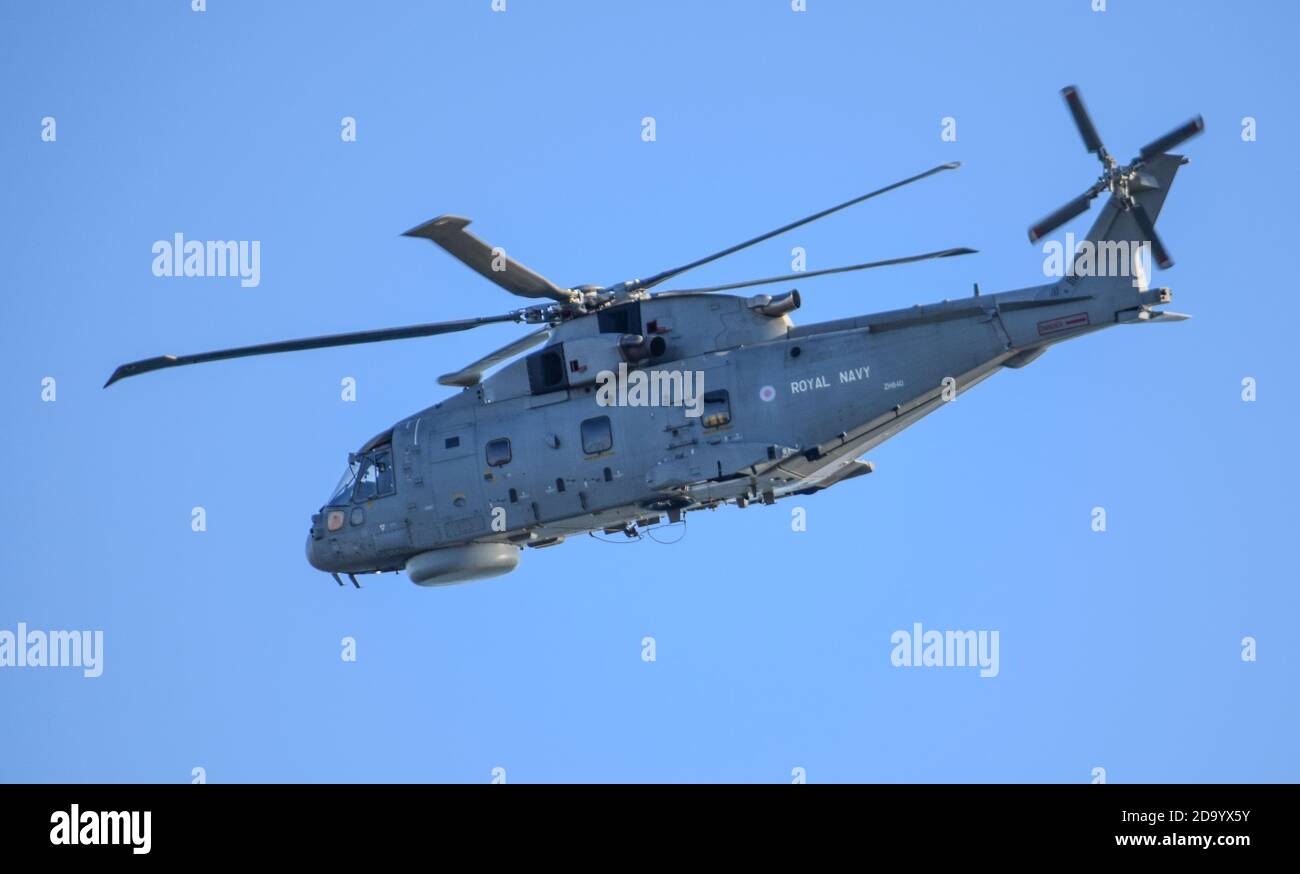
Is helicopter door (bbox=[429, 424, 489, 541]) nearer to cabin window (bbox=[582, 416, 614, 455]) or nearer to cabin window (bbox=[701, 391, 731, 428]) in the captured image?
cabin window (bbox=[582, 416, 614, 455])

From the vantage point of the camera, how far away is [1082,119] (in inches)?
1336

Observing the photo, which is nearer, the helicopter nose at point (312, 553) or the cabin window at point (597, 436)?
the cabin window at point (597, 436)

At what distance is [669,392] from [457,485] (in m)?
4.07

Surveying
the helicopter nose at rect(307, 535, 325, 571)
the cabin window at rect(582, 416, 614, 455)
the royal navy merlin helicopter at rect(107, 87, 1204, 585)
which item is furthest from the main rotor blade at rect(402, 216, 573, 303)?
the helicopter nose at rect(307, 535, 325, 571)

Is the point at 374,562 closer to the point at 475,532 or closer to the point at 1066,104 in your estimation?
the point at 475,532

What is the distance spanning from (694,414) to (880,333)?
3.22m

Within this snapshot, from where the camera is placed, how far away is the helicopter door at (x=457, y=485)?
3662 centimetres

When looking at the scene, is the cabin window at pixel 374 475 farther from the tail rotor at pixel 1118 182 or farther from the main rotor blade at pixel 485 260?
the tail rotor at pixel 1118 182

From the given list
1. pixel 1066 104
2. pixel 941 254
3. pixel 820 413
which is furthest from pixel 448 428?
pixel 1066 104

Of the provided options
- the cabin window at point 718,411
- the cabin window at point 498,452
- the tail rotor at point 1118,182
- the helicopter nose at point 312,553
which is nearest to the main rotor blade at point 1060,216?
the tail rotor at point 1118,182

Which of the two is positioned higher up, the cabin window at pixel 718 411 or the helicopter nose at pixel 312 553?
the cabin window at pixel 718 411

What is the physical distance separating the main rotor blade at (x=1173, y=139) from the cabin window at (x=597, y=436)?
9.48 meters

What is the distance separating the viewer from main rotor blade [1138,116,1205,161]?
108 feet

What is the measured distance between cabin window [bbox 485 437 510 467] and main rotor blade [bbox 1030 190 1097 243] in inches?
364
